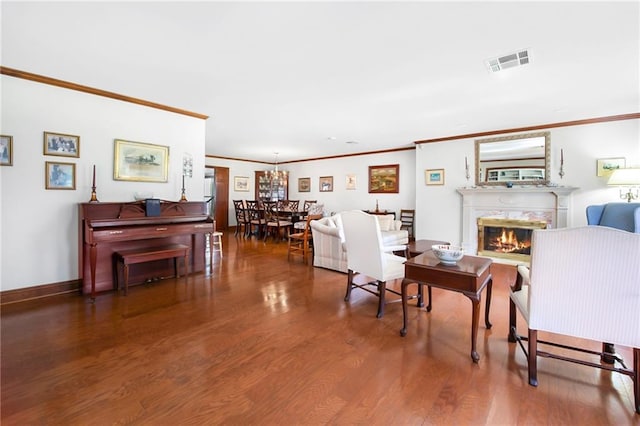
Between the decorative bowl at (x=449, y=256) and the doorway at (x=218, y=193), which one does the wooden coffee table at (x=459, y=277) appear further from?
the doorway at (x=218, y=193)

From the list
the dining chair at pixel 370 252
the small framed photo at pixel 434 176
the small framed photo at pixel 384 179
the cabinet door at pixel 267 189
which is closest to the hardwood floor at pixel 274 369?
the dining chair at pixel 370 252

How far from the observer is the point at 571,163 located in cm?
476

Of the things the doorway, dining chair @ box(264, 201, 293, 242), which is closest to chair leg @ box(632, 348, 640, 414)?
dining chair @ box(264, 201, 293, 242)

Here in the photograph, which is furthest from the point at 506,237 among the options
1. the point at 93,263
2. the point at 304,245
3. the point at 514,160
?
the point at 93,263

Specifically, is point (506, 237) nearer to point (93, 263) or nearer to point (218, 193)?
point (93, 263)

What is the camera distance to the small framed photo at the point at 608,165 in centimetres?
436

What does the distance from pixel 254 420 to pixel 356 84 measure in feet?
10.5

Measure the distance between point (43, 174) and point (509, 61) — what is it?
505 centimetres

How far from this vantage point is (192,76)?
122 inches

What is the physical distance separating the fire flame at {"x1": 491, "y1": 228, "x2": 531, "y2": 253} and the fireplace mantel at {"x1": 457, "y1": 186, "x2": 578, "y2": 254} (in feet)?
1.14

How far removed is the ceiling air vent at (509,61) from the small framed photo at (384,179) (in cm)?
486

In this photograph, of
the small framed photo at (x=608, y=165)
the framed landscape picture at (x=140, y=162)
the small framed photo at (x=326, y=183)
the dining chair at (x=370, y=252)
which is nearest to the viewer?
the dining chair at (x=370, y=252)

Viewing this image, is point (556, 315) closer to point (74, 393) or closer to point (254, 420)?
point (254, 420)

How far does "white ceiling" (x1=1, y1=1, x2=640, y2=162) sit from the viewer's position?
2.02 m
